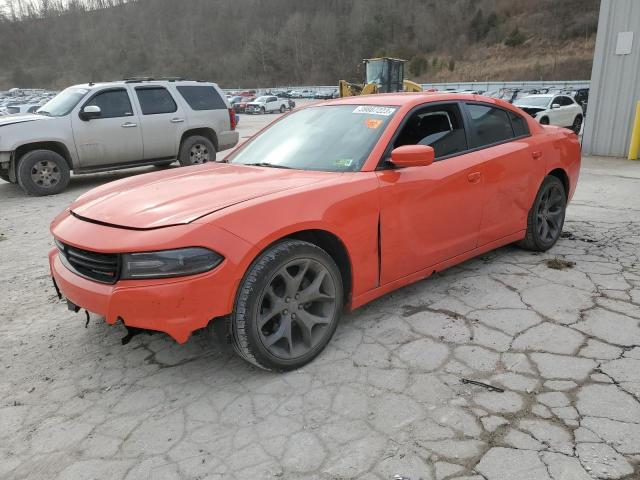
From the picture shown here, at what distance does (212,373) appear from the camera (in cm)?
290

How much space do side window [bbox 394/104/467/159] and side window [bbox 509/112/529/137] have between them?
2.52 ft

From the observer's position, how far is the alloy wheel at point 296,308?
8.96 feet

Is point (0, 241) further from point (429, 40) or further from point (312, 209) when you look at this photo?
point (429, 40)

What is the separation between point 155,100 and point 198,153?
1306mm

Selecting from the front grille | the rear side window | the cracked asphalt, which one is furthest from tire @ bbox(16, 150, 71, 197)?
the front grille

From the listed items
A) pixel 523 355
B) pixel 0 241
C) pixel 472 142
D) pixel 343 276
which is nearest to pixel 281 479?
pixel 343 276

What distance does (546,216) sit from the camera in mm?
4703

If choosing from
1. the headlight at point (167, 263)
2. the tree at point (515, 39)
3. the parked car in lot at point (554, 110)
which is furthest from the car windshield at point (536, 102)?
the tree at point (515, 39)

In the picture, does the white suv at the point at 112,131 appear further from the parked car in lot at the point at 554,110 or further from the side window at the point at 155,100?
the parked car in lot at the point at 554,110

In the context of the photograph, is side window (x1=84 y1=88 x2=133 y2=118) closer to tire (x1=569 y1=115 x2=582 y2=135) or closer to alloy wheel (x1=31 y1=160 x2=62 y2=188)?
alloy wheel (x1=31 y1=160 x2=62 y2=188)

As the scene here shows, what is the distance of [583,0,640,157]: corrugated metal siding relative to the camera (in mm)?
10859

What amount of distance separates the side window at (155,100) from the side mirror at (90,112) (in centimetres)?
92

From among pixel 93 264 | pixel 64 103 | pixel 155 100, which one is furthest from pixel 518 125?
pixel 64 103

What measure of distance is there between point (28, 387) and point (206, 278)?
1.37 m
